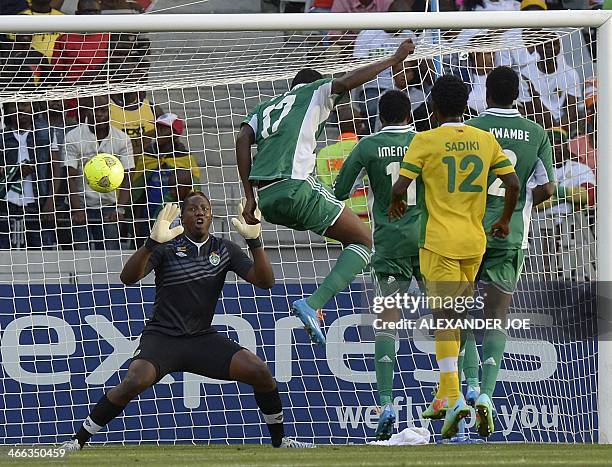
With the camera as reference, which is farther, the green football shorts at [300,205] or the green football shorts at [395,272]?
the green football shorts at [395,272]

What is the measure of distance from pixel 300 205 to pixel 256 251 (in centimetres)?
56

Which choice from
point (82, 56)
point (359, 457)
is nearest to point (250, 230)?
point (359, 457)

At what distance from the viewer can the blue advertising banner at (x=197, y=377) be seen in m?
9.43

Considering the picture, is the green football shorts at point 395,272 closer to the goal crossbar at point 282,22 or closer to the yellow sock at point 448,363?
the yellow sock at point 448,363

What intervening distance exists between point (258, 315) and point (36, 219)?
2.03 metres

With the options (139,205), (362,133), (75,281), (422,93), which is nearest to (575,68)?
(422,93)

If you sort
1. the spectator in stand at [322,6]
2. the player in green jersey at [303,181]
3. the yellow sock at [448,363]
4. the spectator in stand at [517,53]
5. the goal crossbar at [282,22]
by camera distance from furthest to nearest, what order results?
the spectator in stand at [322,6] → the spectator in stand at [517,53] → the goal crossbar at [282,22] → the player in green jersey at [303,181] → the yellow sock at [448,363]

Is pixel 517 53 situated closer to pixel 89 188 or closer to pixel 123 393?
pixel 89 188

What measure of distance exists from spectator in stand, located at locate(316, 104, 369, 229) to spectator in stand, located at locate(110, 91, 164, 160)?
1445 millimetres

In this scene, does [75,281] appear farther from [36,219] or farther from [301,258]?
[301,258]

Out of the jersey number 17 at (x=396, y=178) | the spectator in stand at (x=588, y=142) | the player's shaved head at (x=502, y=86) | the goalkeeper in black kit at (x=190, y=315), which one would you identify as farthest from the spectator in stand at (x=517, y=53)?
the goalkeeper in black kit at (x=190, y=315)

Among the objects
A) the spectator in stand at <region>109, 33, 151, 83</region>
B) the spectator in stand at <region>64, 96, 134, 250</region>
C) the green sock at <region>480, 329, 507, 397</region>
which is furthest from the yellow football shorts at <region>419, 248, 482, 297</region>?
the spectator in stand at <region>64, 96, 134, 250</region>

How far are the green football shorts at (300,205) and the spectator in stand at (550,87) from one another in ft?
8.46

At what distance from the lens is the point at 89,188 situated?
32.2 ft
